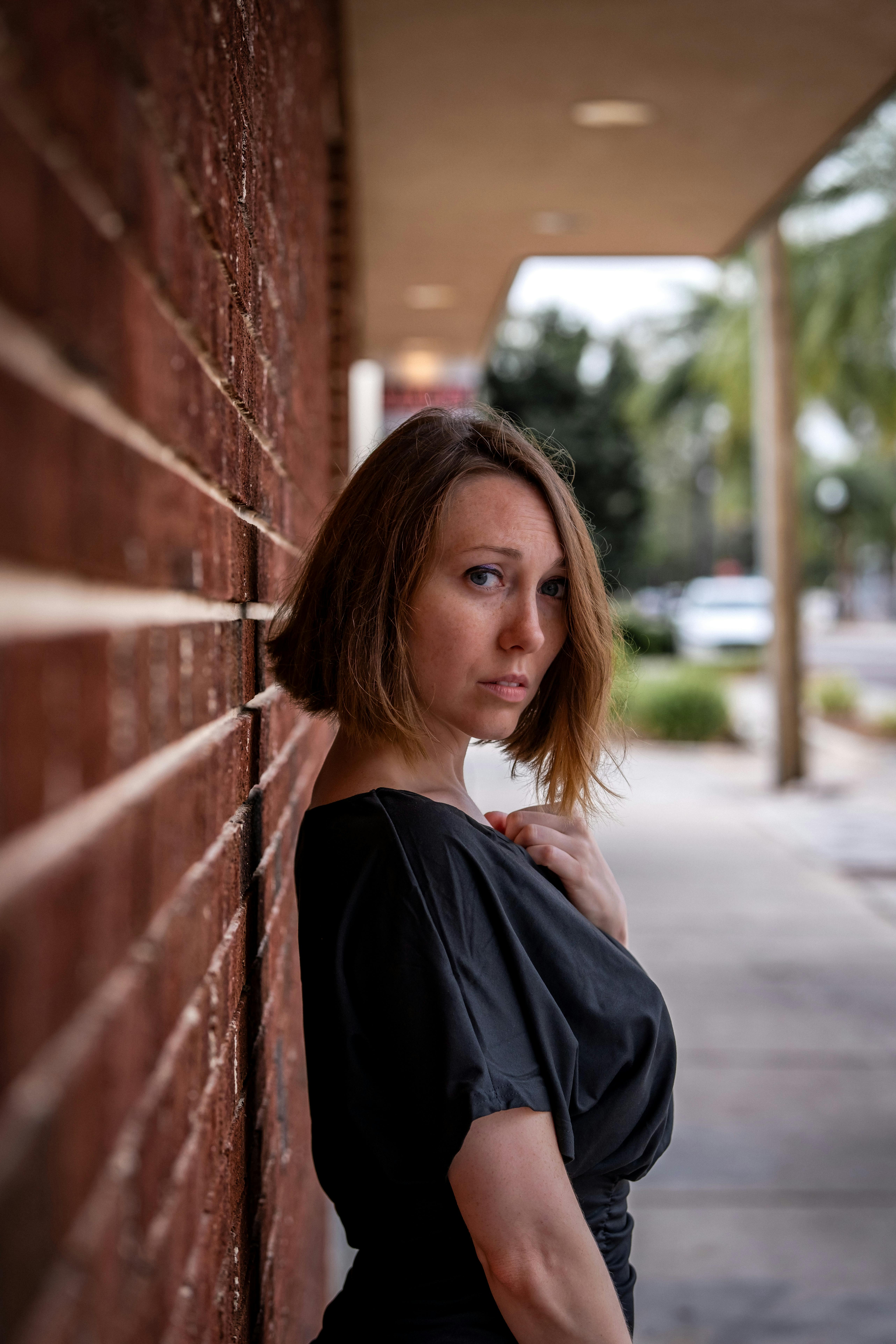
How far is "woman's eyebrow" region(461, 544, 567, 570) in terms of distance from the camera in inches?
58.2

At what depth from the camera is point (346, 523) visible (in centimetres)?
154

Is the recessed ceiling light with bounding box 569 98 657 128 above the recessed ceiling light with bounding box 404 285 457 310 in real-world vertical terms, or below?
below

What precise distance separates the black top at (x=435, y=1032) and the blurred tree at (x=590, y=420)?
25853 mm

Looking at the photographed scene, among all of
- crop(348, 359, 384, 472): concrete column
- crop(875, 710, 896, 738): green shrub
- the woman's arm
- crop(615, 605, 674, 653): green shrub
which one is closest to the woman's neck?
the woman's arm

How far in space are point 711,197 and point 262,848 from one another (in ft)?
19.9

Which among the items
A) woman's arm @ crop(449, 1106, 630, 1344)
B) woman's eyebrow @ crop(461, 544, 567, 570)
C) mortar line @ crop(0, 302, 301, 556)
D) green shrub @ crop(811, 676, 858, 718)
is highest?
mortar line @ crop(0, 302, 301, 556)

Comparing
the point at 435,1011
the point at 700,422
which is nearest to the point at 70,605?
the point at 435,1011

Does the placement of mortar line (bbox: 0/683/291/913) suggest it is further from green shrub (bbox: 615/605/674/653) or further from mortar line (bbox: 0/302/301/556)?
green shrub (bbox: 615/605/674/653)

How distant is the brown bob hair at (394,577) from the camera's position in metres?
1.48

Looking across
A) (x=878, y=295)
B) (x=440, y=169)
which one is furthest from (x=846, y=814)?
(x=878, y=295)

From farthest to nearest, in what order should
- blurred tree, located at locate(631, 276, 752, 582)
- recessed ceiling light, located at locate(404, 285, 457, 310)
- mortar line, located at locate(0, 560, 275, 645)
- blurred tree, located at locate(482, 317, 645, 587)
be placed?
blurred tree, located at locate(482, 317, 645, 587) < blurred tree, located at locate(631, 276, 752, 582) < recessed ceiling light, located at locate(404, 285, 457, 310) < mortar line, located at locate(0, 560, 275, 645)

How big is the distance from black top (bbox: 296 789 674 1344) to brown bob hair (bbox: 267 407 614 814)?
6.8 inches

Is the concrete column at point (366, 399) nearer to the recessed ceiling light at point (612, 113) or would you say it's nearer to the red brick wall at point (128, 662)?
the recessed ceiling light at point (612, 113)

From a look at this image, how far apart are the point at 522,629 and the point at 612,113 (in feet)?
15.2
